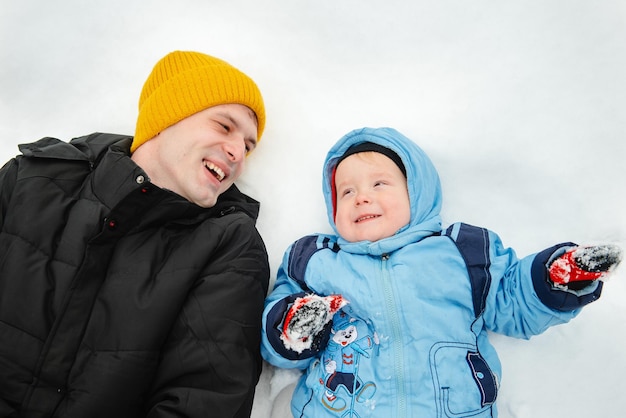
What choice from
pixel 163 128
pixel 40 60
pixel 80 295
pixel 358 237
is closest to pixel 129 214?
pixel 80 295

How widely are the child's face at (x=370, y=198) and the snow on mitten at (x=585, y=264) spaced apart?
0.62 metres

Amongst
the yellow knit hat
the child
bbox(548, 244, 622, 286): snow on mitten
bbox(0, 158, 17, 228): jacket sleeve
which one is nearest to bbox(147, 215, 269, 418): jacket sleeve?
the child

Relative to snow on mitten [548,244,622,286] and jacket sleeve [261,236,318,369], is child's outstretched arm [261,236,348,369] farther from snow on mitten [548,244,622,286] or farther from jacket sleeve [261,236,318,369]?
snow on mitten [548,244,622,286]

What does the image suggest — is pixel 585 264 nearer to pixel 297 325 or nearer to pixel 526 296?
pixel 526 296

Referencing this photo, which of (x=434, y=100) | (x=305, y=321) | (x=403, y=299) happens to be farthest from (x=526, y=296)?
(x=434, y=100)

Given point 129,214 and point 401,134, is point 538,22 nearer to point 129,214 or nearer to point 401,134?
point 401,134

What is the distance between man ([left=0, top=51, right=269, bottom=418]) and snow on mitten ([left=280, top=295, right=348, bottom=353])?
0.54 ft

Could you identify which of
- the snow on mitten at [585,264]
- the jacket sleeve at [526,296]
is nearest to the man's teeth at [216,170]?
the jacket sleeve at [526,296]

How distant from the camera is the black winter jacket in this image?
62.0 inches

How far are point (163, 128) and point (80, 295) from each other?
814 mm

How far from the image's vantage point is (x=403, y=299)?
5.84 ft

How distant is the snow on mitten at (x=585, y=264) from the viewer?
150 centimetres

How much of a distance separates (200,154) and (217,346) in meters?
0.81

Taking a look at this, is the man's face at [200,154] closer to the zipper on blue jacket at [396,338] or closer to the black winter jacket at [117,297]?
the black winter jacket at [117,297]
